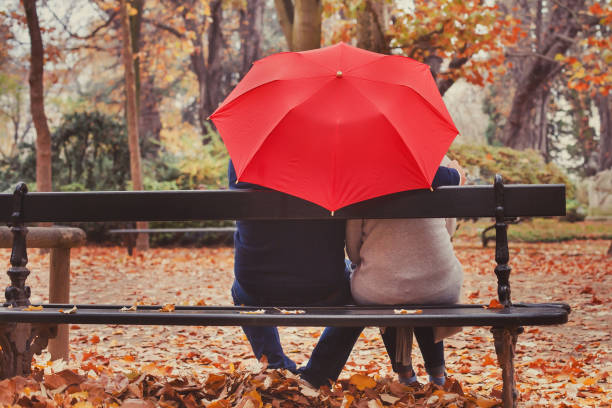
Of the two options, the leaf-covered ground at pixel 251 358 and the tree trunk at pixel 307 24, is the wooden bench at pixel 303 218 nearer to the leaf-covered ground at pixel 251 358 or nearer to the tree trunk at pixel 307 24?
the leaf-covered ground at pixel 251 358

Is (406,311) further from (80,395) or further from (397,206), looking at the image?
(80,395)

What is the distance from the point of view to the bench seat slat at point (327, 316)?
2.38m

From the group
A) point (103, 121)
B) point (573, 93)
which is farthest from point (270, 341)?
point (573, 93)

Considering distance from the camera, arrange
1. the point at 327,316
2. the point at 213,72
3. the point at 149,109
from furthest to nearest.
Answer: the point at 149,109
the point at 213,72
the point at 327,316

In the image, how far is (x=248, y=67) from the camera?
71.5 ft

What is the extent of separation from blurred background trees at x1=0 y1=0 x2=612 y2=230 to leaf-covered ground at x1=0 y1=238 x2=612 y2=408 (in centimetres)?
326

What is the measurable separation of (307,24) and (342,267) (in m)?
6.57

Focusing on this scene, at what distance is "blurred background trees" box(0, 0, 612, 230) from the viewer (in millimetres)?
10852

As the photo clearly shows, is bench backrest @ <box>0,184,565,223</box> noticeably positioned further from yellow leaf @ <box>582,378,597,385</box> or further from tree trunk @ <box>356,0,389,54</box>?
tree trunk @ <box>356,0,389,54</box>


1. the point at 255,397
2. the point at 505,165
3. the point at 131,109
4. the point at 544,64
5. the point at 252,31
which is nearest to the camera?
the point at 255,397

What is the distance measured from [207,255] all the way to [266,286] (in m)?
9.95

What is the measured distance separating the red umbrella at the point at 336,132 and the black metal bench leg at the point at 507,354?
67cm

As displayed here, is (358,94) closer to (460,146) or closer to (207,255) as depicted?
(207,255)

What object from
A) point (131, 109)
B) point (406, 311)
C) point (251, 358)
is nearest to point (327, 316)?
point (406, 311)
